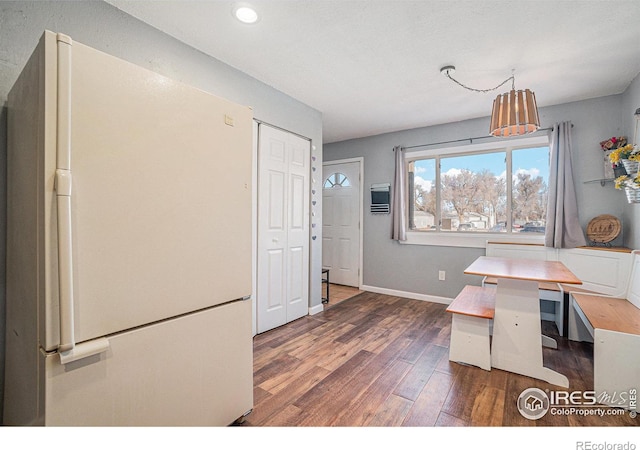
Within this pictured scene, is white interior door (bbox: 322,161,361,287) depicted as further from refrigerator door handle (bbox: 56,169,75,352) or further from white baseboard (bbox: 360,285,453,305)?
refrigerator door handle (bbox: 56,169,75,352)

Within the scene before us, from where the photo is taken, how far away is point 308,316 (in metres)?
3.35

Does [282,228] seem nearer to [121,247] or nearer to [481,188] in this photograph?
[121,247]

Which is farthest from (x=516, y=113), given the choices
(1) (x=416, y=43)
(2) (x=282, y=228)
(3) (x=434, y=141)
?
(2) (x=282, y=228)

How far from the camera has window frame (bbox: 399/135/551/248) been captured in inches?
132

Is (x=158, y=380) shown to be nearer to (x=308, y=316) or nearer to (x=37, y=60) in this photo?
(x=37, y=60)

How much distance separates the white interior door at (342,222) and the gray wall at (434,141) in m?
0.17

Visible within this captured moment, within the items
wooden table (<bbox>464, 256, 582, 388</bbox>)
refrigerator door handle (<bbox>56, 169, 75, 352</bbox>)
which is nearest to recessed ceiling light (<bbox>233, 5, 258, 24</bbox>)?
refrigerator door handle (<bbox>56, 169, 75, 352</bbox>)

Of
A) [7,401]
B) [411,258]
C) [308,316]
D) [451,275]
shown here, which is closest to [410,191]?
[411,258]

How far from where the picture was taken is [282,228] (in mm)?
3051

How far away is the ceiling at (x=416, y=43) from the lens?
1.75 m

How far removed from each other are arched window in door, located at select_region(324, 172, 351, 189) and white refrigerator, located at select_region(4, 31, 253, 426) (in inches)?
135

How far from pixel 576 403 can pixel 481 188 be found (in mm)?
2498

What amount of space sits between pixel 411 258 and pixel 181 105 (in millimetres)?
3579

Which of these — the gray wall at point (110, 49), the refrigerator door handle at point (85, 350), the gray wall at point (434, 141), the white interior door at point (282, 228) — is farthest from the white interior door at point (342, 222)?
the refrigerator door handle at point (85, 350)
